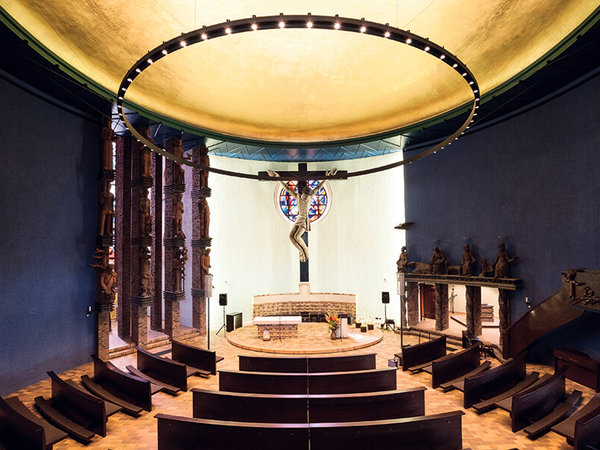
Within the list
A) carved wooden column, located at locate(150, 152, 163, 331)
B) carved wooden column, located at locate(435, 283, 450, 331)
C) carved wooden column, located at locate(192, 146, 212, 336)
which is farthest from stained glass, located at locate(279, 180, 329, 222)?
carved wooden column, located at locate(435, 283, 450, 331)

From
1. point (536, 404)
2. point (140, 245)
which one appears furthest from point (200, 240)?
point (536, 404)

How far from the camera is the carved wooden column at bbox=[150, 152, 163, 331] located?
1526 centimetres

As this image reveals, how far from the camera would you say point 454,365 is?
9.86 meters

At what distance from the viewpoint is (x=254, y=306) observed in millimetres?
17469

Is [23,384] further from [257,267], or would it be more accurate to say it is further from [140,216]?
[257,267]

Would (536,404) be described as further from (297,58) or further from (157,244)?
(157,244)

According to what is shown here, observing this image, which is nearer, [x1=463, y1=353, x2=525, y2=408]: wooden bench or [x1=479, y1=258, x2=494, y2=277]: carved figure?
[x1=463, y1=353, x2=525, y2=408]: wooden bench

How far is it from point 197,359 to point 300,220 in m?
6.32

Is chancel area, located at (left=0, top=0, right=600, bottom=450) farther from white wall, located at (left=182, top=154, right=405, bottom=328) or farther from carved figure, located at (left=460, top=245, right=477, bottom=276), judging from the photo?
white wall, located at (left=182, top=154, right=405, bottom=328)

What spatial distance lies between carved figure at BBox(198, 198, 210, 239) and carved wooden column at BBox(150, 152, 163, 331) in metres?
1.64

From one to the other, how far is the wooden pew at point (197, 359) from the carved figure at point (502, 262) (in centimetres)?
976

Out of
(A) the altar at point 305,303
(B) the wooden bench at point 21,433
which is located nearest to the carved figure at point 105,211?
(B) the wooden bench at point 21,433

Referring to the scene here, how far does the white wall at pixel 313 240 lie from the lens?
17453 millimetres

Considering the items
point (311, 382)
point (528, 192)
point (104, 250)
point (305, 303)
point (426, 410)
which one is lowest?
point (426, 410)
